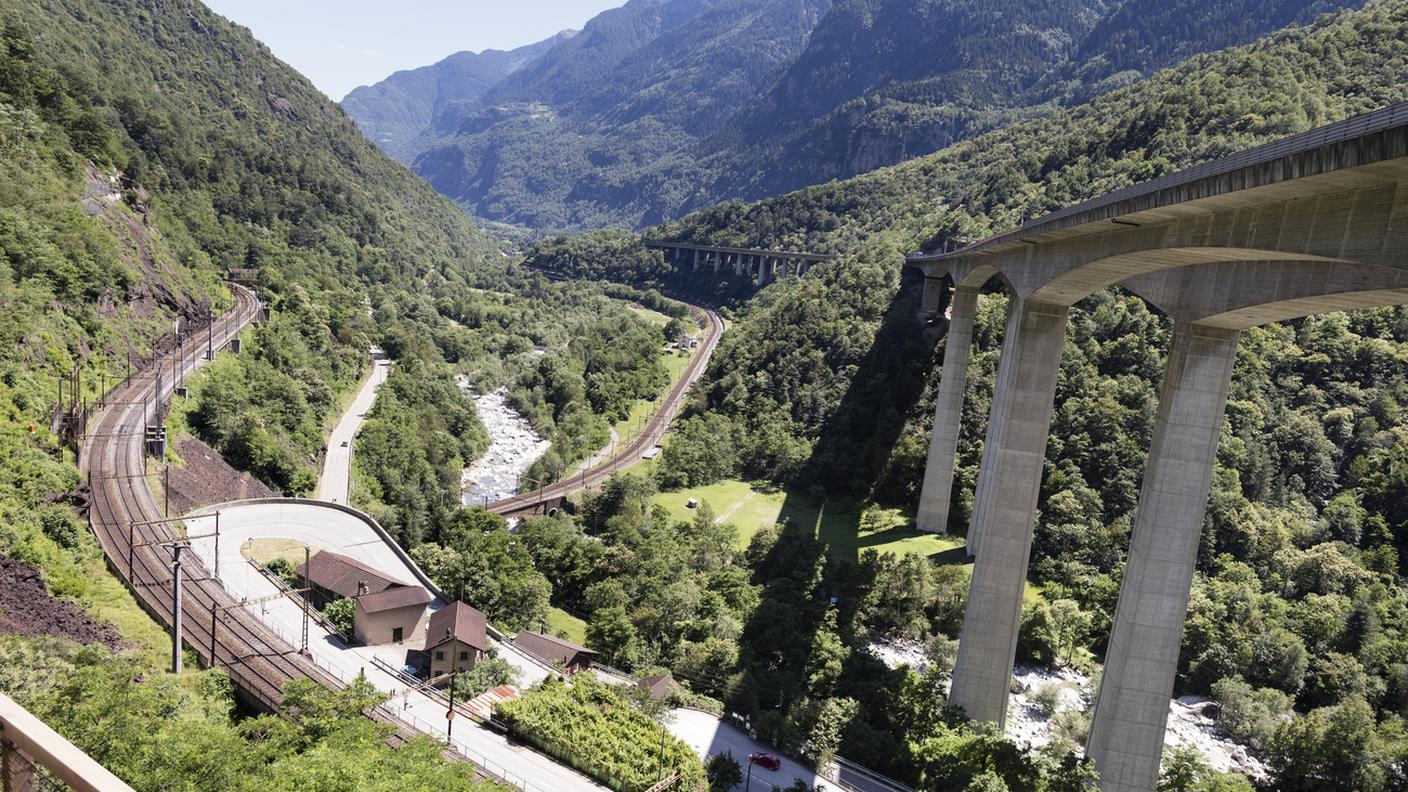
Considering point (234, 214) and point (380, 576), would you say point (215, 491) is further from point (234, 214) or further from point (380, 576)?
point (234, 214)

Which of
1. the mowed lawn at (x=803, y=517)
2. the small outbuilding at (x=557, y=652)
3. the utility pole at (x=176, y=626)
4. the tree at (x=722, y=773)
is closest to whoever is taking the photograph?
the utility pole at (x=176, y=626)

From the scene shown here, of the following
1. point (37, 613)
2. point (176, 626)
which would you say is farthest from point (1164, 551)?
point (37, 613)

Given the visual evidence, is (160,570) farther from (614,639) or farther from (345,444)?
(345,444)

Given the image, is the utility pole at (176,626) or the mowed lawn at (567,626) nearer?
the utility pole at (176,626)

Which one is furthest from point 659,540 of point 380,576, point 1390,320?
point 1390,320

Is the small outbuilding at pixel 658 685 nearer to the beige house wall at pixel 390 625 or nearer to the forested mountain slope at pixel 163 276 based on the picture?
the beige house wall at pixel 390 625

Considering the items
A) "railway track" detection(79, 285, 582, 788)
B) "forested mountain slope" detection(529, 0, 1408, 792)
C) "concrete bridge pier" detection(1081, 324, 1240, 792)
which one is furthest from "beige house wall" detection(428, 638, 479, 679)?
"concrete bridge pier" detection(1081, 324, 1240, 792)

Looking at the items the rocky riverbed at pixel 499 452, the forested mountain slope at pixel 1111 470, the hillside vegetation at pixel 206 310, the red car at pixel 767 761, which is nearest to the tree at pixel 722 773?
the red car at pixel 767 761
